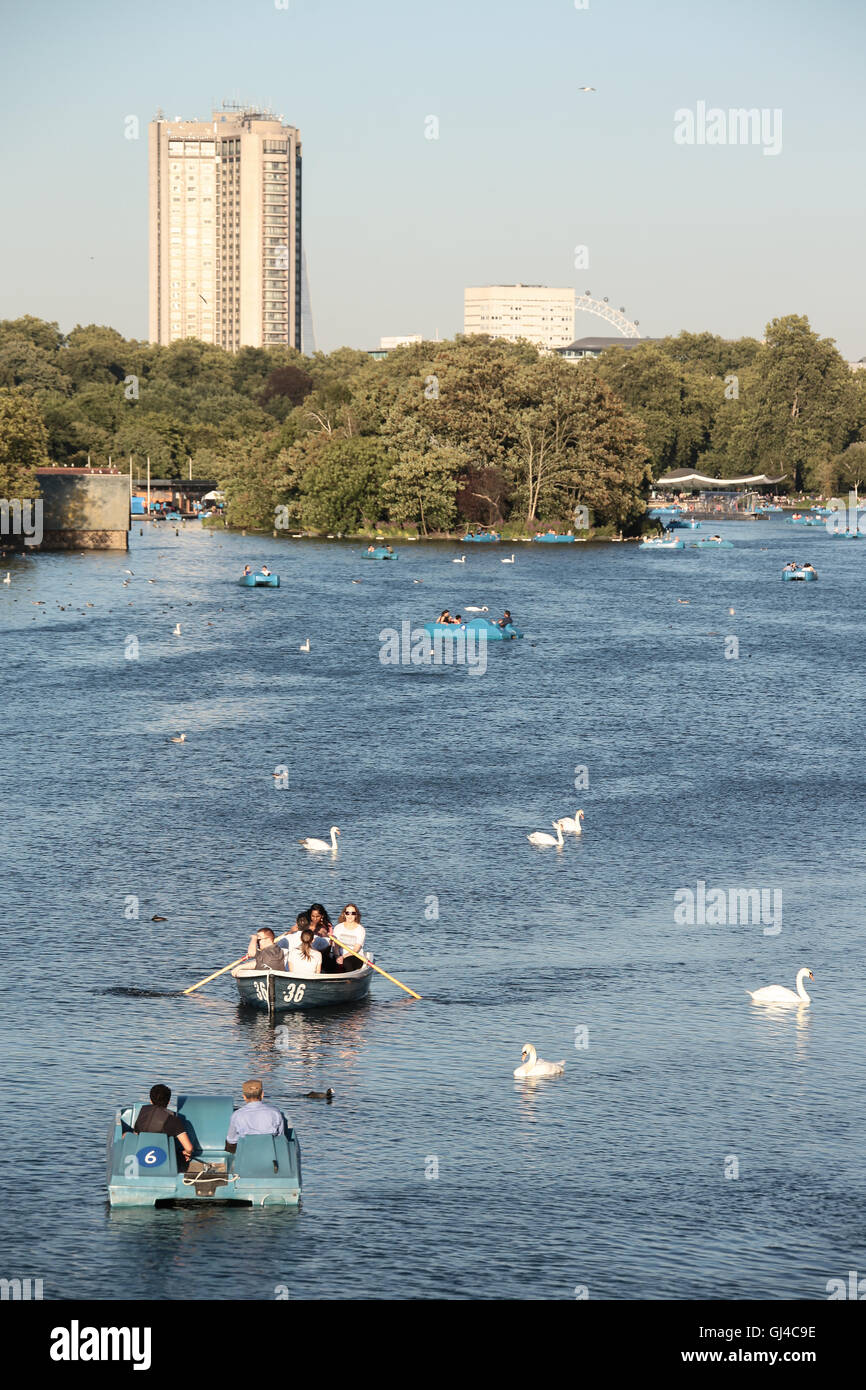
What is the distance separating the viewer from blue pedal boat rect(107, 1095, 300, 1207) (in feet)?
87.1

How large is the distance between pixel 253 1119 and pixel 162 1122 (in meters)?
1.36

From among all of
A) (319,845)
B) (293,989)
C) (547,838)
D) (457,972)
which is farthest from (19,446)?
(293,989)

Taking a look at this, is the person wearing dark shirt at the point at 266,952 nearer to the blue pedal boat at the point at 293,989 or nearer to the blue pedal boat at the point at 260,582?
the blue pedal boat at the point at 293,989

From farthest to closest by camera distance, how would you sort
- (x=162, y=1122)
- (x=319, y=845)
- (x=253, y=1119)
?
(x=319, y=845) → (x=253, y=1119) → (x=162, y=1122)

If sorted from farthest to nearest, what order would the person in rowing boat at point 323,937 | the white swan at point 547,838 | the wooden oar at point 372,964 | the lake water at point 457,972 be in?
the white swan at point 547,838
the wooden oar at point 372,964
the person in rowing boat at point 323,937
the lake water at point 457,972

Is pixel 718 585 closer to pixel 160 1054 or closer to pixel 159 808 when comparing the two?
pixel 159 808

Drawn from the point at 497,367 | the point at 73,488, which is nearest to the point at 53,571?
the point at 73,488

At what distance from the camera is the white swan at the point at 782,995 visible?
1458 inches

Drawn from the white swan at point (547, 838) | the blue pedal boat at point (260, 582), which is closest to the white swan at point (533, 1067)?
the white swan at point (547, 838)

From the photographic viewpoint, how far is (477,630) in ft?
340

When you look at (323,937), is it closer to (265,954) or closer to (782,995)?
(265,954)

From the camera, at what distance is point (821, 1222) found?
27078 mm

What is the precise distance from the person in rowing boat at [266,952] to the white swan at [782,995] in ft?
32.9

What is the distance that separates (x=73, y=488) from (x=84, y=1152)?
149058 millimetres
